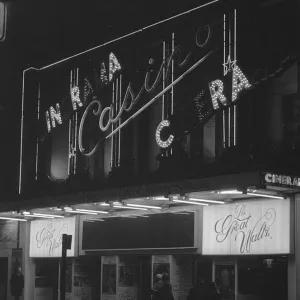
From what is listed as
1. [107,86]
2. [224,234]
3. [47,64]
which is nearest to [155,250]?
[224,234]

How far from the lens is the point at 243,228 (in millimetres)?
20562

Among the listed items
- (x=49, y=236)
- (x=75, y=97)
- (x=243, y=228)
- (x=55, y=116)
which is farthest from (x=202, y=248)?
(x=55, y=116)

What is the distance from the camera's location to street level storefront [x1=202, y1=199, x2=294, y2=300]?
19.5m

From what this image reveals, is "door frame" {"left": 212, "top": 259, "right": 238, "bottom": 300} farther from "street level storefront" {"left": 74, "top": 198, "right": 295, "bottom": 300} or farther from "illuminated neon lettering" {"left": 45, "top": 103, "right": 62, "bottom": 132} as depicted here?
"illuminated neon lettering" {"left": 45, "top": 103, "right": 62, "bottom": 132}

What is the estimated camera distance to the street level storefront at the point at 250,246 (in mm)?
19547

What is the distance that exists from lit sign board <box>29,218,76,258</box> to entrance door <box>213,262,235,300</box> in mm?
6987

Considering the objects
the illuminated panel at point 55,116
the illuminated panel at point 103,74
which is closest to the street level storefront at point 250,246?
the illuminated panel at point 103,74

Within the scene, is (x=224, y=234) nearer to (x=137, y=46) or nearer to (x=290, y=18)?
(x=290, y=18)

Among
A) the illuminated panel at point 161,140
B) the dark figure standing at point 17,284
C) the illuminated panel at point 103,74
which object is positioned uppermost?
the illuminated panel at point 103,74

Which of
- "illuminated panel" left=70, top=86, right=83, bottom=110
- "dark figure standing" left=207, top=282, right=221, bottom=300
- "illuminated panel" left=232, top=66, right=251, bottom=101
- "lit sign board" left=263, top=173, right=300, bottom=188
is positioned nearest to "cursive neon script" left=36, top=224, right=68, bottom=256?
"illuminated panel" left=70, top=86, right=83, bottom=110

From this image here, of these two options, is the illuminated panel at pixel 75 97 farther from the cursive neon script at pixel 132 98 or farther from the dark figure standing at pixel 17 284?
the dark figure standing at pixel 17 284

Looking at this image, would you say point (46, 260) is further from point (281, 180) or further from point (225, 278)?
point (281, 180)

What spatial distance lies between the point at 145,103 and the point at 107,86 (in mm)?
2120

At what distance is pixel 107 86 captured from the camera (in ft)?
86.1
